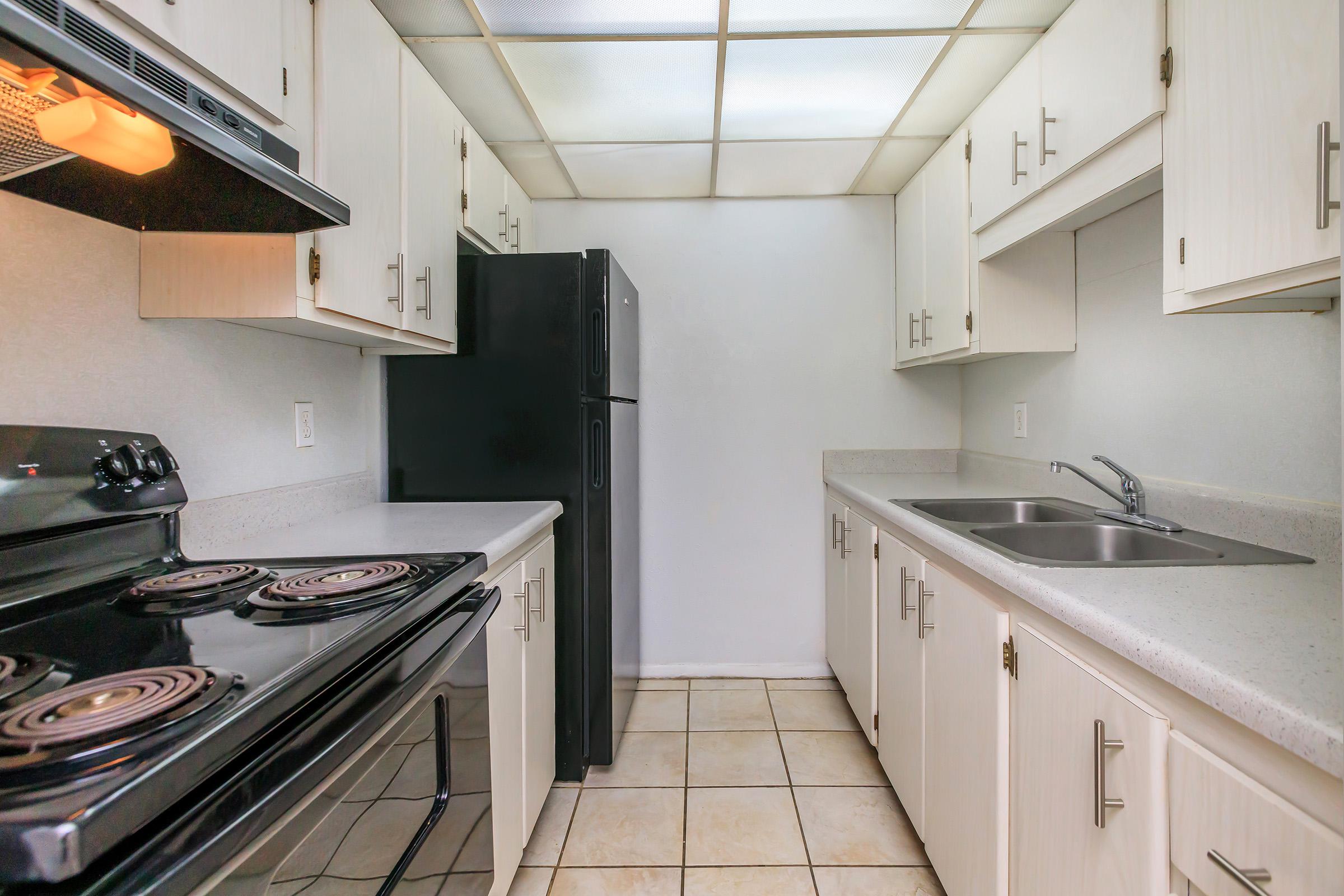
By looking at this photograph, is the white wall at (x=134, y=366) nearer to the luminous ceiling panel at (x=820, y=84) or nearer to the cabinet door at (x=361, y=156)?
the cabinet door at (x=361, y=156)

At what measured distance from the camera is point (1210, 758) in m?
0.70

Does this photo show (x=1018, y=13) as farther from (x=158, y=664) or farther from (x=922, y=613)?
(x=158, y=664)

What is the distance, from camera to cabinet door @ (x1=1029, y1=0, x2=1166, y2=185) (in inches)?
48.3

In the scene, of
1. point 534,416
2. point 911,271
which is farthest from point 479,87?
point 911,271

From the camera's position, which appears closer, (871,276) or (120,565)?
(120,565)

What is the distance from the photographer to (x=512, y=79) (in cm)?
196

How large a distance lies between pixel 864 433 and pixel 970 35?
1.58m

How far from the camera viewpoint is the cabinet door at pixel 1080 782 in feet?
2.57

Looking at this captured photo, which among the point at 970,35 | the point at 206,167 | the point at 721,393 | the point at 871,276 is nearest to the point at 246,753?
the point at 206,167

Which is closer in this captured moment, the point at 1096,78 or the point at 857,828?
the point at 1096,78

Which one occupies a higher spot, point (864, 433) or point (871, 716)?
point (864, 433)

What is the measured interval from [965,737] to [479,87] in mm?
2232

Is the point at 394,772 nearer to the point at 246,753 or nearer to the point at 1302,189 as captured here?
the point at 246,753

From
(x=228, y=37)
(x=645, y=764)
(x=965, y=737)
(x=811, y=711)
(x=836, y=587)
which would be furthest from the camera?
(x=836, y=587)
